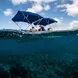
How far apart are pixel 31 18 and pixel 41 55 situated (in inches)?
213

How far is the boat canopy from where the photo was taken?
56.6 ft

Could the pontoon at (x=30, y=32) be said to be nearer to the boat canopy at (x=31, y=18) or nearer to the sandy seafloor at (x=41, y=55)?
the boat canopy at (x=31, y=18)

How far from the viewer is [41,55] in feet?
69.5

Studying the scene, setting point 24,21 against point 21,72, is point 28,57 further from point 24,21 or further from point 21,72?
point 21,72

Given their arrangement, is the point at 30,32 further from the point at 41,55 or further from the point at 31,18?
the point at 41,55

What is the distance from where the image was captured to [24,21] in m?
18.5

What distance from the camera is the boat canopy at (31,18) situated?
17266 mm

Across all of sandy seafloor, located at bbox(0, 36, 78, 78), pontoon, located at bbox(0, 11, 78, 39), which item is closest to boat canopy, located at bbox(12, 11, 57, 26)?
pontoon, located at bbox(0, 11, 78, 39)

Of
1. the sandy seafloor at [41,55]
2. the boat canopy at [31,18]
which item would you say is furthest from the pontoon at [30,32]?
the sandy seafloor at [41,55]

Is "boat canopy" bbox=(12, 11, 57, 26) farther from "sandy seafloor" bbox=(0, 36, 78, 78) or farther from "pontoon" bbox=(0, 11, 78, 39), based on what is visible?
"sandy seafloor" bbox=(0, 36, 78, 78)

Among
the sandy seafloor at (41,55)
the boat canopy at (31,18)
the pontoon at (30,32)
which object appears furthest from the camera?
the sandy seafloor at (41,55)

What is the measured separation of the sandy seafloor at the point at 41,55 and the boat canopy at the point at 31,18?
7.05 feet

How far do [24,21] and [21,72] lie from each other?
22.8 ft

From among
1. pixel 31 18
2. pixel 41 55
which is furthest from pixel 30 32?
pixel 41 55
